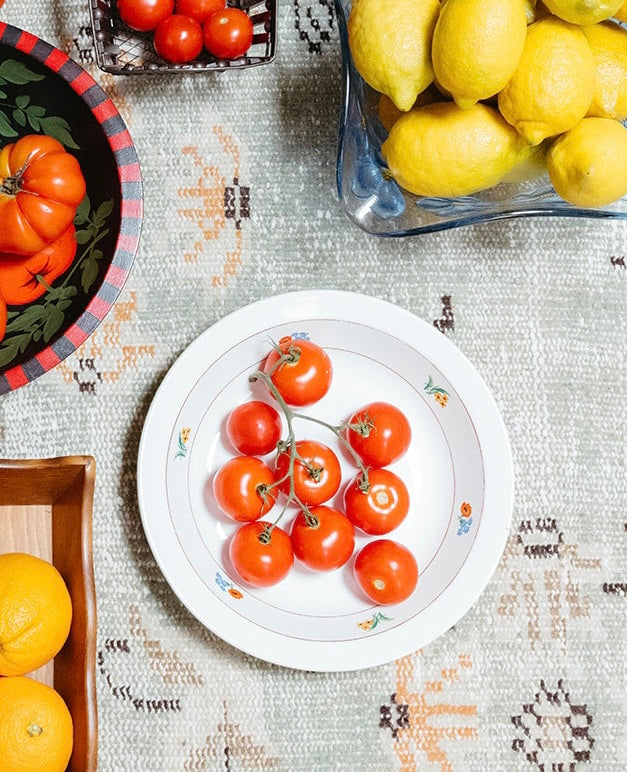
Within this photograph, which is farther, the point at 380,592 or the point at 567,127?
the point at 380,592

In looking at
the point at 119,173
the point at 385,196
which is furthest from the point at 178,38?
the point at 385,196

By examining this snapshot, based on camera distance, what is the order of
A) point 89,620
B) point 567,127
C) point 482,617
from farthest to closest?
1. point 482,617
2. point 89,620
3. point 567,127

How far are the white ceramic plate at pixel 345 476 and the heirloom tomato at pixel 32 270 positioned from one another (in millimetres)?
137

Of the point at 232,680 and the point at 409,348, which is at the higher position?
the point at 409,348

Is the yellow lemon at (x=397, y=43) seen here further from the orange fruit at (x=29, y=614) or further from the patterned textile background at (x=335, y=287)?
the orange fruit at (x=29, y=614)

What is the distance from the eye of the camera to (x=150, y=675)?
798 millimetres

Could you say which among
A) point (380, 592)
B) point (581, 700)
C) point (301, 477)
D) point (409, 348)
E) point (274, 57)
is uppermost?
point (274, 57)

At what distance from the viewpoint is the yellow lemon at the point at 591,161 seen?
1.89ft

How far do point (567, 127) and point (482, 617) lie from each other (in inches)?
18.1

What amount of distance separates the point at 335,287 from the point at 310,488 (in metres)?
0.20

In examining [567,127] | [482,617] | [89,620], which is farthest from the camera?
[482,617]

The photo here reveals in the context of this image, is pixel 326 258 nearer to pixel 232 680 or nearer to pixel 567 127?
pixel 567 127

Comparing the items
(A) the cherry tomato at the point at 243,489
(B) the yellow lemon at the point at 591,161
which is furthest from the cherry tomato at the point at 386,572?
(B) the yellow lemon at the point at 591,161

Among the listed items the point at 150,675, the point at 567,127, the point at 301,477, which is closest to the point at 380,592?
the point at 301,477
